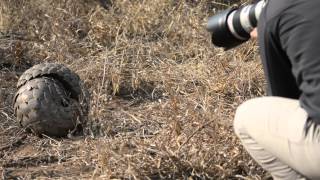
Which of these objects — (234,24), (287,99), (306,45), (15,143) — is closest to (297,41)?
(306,45)

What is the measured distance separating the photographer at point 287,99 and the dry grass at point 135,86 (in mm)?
570

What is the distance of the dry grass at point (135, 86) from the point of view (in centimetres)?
296

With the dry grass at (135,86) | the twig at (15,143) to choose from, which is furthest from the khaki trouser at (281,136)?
the twig at (15,143)

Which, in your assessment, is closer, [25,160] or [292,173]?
[292,173]

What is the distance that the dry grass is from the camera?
2963 millimetres

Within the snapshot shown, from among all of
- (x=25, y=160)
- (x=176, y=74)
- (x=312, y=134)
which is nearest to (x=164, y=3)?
(x=176, y=74)

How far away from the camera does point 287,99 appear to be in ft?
7.52

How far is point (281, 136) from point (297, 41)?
Result: 13.7 inches

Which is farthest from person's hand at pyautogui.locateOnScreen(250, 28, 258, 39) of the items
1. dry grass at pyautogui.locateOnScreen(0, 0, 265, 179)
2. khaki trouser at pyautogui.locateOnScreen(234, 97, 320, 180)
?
dry grass at pyautogui.locateOnScreen(0, 0, 265, 179)

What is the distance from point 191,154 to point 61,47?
1933 mm

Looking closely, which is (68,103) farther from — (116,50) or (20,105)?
(116,50)

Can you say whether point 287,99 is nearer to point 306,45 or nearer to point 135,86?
point 306,45

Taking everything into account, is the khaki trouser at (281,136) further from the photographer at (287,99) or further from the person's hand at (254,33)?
the person's hand at (254,33)

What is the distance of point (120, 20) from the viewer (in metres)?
5.09
